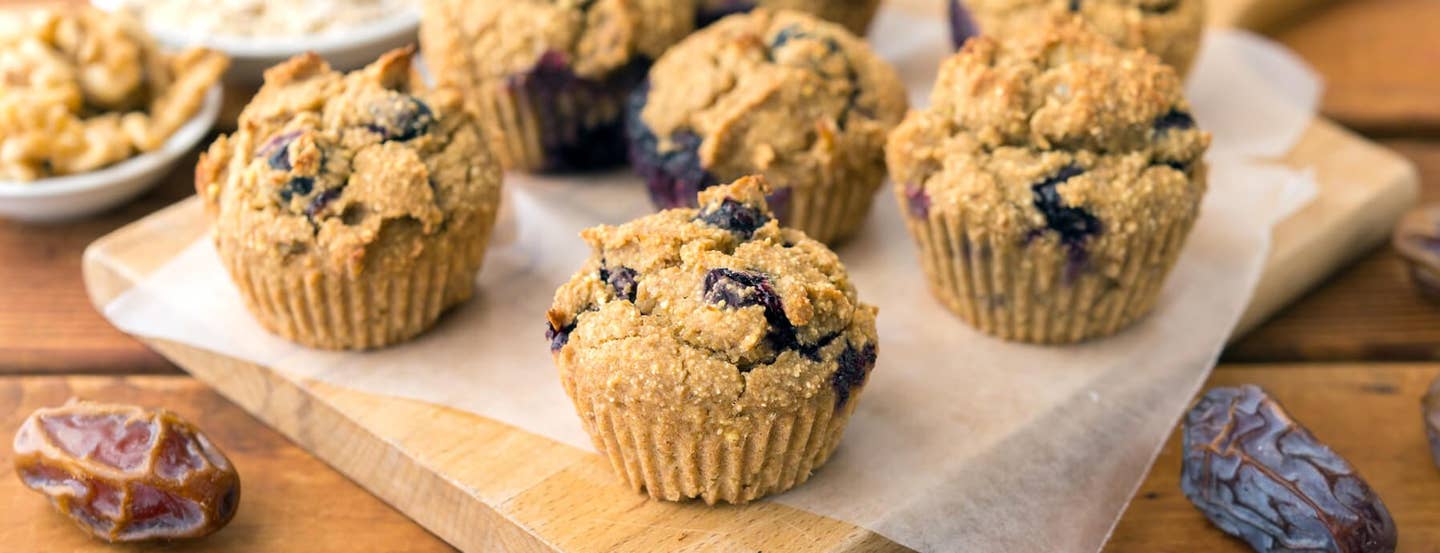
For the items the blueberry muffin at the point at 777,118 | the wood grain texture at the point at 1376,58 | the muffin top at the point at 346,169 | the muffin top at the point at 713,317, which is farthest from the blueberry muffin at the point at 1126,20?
the muffin top at the point at 346,169

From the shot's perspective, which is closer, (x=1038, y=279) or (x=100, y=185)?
Answer: (x=1038, y=279)

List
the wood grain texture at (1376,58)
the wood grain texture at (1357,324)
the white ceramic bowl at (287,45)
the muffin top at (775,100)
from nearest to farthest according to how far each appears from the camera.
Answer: the muffin top at (775,100) → the wood grain texture at (1357,324) → the white ceramic bowl at (287,45) → the wood grain texture at (1376,58)

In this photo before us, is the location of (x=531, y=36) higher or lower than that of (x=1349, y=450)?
higher

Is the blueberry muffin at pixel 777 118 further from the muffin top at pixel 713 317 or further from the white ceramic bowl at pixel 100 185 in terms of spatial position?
the white ceramic bowl at pixel 100 185

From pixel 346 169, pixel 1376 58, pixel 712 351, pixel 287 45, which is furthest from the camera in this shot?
pixel 1376 58

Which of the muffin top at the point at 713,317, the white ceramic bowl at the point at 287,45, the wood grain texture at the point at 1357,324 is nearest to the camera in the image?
the muffin top at the point at 713,317

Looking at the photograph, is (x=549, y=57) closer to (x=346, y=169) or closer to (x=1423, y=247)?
(x=346, y=169)

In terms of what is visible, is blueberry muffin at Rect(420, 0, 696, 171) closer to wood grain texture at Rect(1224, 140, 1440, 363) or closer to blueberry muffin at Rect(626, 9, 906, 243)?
blueberry muffin at Rect(626, 9, 906, 243)

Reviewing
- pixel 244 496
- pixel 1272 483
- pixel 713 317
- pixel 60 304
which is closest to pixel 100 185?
pixel 60 304
